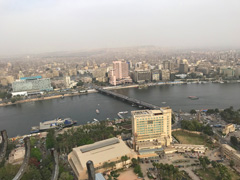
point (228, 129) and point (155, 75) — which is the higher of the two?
point (155, 75)

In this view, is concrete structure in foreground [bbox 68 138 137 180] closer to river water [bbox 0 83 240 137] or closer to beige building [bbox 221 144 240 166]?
beige building [bbox 221 144 240 166]

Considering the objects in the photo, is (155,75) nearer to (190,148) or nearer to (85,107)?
(85,107)

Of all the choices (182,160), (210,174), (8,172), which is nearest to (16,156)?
(8,172)

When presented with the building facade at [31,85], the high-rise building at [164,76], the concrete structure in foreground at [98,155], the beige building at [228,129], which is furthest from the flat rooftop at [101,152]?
the high-rise building at [164,76]

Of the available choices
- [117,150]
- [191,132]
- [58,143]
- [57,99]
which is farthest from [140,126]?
[57,99]

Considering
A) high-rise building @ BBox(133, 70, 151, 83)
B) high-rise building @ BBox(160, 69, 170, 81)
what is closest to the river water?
high-rise building @ BBox(133, 70, 151, 83)

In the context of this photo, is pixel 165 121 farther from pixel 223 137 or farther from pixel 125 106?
pixel 125 106

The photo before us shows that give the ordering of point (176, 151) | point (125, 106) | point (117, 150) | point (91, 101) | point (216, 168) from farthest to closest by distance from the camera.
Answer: point (91, 101)
point (125, 106)
point (176, 151)
point (117, 150)
point (216, 168)
